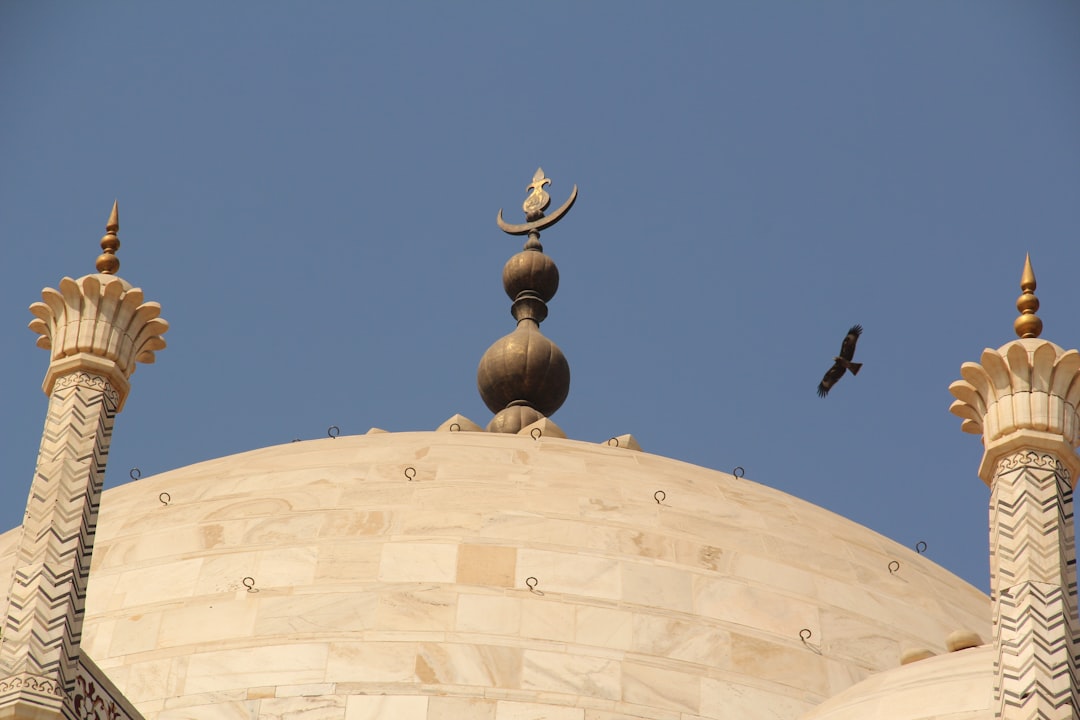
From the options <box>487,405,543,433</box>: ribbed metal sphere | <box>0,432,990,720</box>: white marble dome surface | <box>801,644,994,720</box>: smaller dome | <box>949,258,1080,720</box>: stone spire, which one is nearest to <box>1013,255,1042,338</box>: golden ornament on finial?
<box>949,258,1080,720</box>: stone spire

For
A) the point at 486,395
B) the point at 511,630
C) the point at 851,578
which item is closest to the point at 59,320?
the point at 511,630

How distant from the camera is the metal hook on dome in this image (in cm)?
1866

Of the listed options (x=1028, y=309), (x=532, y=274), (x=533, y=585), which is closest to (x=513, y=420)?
(x=532, y=274)

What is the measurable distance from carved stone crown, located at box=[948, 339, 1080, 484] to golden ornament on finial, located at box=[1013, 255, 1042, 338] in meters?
0.18

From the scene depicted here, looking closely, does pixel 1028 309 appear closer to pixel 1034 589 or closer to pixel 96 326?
pixel 1034 589

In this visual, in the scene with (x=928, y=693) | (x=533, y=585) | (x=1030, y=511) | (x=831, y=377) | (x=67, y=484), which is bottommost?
(x=928, y=693)

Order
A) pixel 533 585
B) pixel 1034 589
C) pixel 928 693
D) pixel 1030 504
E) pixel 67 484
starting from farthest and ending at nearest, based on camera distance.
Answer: pixel 533 585, pixel 928 693, pixel 1030 504, pixel 67 484, pixel 1034 589

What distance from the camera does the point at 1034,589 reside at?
14461 millimetres

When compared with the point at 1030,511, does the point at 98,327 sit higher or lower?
higher

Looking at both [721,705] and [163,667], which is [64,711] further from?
[721,705]

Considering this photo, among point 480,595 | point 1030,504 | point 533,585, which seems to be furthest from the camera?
point 533,585

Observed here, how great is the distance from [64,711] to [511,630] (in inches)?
203

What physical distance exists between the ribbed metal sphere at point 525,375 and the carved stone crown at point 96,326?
9458 mm

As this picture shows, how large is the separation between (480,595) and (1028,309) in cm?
464
